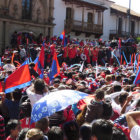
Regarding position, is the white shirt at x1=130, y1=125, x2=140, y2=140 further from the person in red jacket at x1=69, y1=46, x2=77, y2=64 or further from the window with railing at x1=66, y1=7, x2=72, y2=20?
the window with railing at x1=66, y1=7, x2=72, y2=20

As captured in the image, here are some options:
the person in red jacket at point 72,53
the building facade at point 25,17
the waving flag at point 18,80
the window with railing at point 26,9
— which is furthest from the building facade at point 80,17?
the waving flag at point 18,80

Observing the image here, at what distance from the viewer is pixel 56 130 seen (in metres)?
2.74

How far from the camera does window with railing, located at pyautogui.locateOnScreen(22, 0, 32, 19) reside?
19859 millimetres

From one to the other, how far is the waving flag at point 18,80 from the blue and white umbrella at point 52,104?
183 cm

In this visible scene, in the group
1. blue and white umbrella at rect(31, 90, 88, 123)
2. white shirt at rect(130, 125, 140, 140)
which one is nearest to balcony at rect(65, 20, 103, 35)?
blue and white umbrella at rect(31, 90, 88, 123)

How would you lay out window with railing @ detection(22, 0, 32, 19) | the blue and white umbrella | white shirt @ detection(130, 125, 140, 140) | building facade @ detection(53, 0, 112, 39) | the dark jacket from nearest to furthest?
white shirt @ detection(130, 125, 140, 140)
the blue and white umbrella
the dark jacket
window with railing @ detection(22, 0, 32, 19)
building facade @ detection(53, 0, 112, 39)

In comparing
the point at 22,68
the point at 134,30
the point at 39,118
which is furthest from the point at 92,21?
the point at 39,118

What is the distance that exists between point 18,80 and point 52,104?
7.04 feet

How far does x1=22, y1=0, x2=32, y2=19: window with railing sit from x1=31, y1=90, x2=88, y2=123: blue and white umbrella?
17.4m

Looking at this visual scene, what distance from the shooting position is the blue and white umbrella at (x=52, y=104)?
307 cm

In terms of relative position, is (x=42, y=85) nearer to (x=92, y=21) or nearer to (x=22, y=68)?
(x=22, y=68)

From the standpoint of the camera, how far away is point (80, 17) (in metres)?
25.1

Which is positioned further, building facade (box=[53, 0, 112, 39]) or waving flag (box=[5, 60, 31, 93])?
building facade (box=[53, 0, 112, 39])

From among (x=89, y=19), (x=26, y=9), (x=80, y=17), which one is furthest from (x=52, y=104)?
(x=89, y=19)
